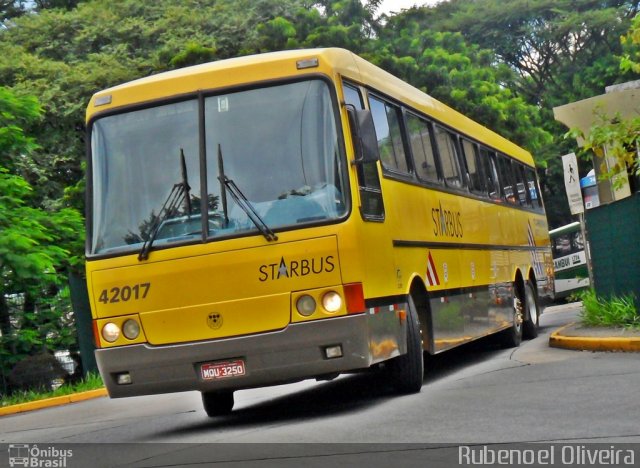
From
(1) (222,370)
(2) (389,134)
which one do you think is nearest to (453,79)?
(2) (389,134)

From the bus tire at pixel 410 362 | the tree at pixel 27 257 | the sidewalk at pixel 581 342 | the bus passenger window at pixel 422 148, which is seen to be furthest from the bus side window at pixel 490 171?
the tree at pixel 27 257

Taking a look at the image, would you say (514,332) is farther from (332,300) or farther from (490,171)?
(332,300)

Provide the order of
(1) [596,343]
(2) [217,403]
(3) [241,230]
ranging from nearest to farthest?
(3) [241,230] → (2) [217,403] → (1) [596,343]

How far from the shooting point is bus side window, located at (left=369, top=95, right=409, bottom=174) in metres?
12.2

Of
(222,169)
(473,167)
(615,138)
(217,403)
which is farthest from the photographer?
(473,167)

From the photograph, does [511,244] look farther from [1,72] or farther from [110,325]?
[1,72]

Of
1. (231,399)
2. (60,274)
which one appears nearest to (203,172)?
(231,399)

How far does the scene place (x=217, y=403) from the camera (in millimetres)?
12461

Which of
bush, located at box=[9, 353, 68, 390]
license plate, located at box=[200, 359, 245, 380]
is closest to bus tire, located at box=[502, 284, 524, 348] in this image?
bush, located at box=[9, 353, 68, 390]

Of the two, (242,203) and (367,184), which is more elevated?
(367,184)

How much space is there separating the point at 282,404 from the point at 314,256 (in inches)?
127

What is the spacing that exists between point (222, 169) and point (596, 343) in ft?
21.7

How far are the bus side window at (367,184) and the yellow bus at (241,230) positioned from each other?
3cm

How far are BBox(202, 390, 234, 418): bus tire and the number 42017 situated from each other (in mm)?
1891
